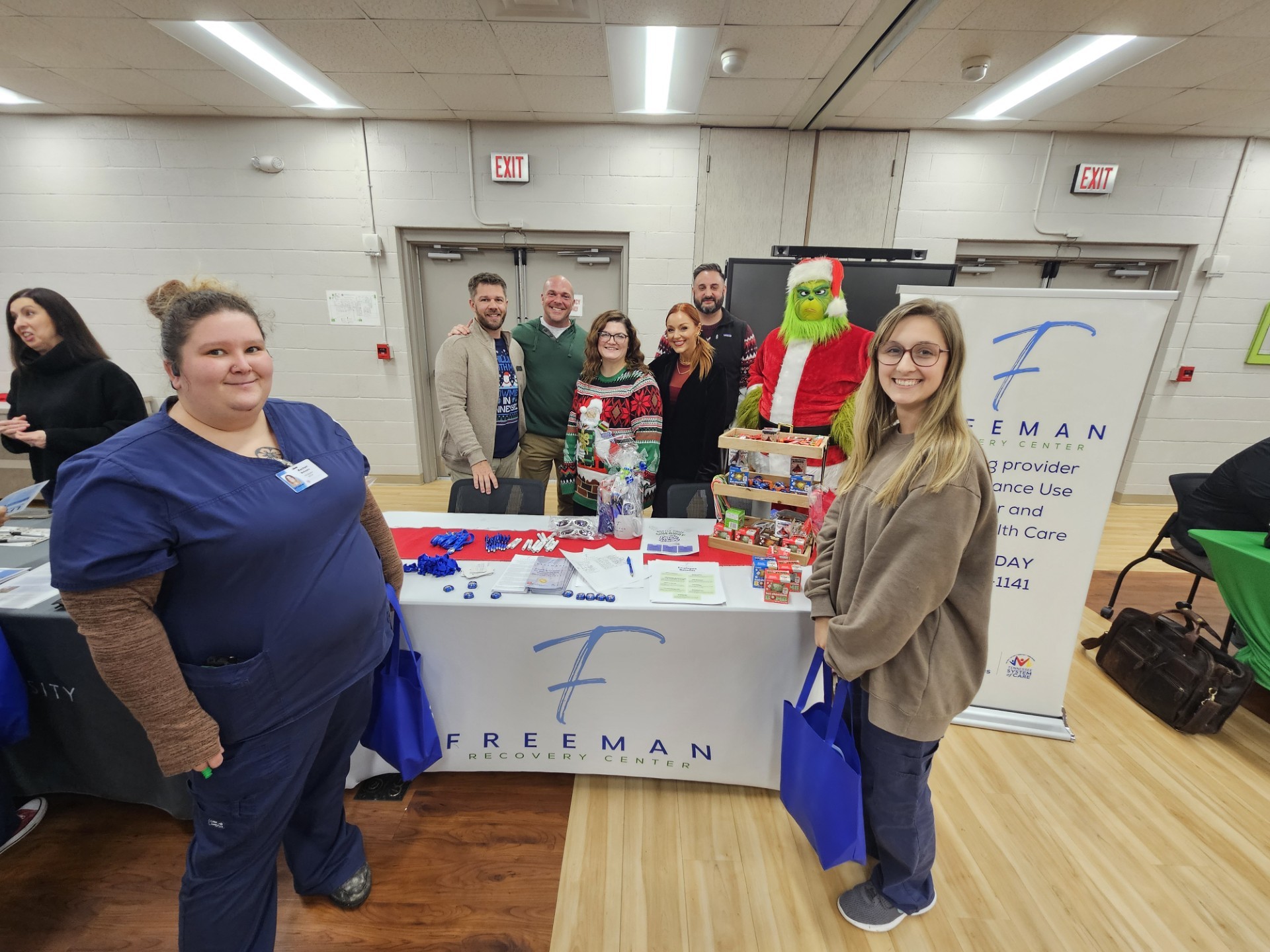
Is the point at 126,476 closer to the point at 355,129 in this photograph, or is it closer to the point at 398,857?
the point at 398,857

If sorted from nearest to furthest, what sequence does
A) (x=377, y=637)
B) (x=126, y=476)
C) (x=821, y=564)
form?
(x=126, y=476), (x=377, y=637), (x=821, y=564)

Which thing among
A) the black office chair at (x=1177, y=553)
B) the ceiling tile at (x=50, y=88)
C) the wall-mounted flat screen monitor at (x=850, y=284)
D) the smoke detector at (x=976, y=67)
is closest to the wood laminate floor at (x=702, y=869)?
the black office chair at (x=1177, y=553)

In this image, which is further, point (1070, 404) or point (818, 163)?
point (818, 163)

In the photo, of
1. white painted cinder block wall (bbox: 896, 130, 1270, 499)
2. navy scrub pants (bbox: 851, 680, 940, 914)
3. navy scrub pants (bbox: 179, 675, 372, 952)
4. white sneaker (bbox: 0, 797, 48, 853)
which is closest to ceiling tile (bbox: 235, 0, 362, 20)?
navy scrub pants (bbox: 179, 675, 372, 952)

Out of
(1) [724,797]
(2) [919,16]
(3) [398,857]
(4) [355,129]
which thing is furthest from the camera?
(4) [355,129]

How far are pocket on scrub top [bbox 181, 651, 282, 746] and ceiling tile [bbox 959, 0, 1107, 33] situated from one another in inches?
142

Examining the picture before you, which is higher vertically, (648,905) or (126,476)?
(126,476)

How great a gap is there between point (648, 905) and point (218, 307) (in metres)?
1.72

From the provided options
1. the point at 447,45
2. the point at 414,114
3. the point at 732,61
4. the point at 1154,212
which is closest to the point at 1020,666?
the point at 732,61

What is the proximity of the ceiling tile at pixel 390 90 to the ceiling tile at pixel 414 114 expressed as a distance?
4 centimetres

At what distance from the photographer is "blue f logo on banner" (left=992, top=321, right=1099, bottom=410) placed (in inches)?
67.0

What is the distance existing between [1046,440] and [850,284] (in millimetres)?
1893

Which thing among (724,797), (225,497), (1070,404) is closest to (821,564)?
(724,797)

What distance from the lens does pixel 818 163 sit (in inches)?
153
